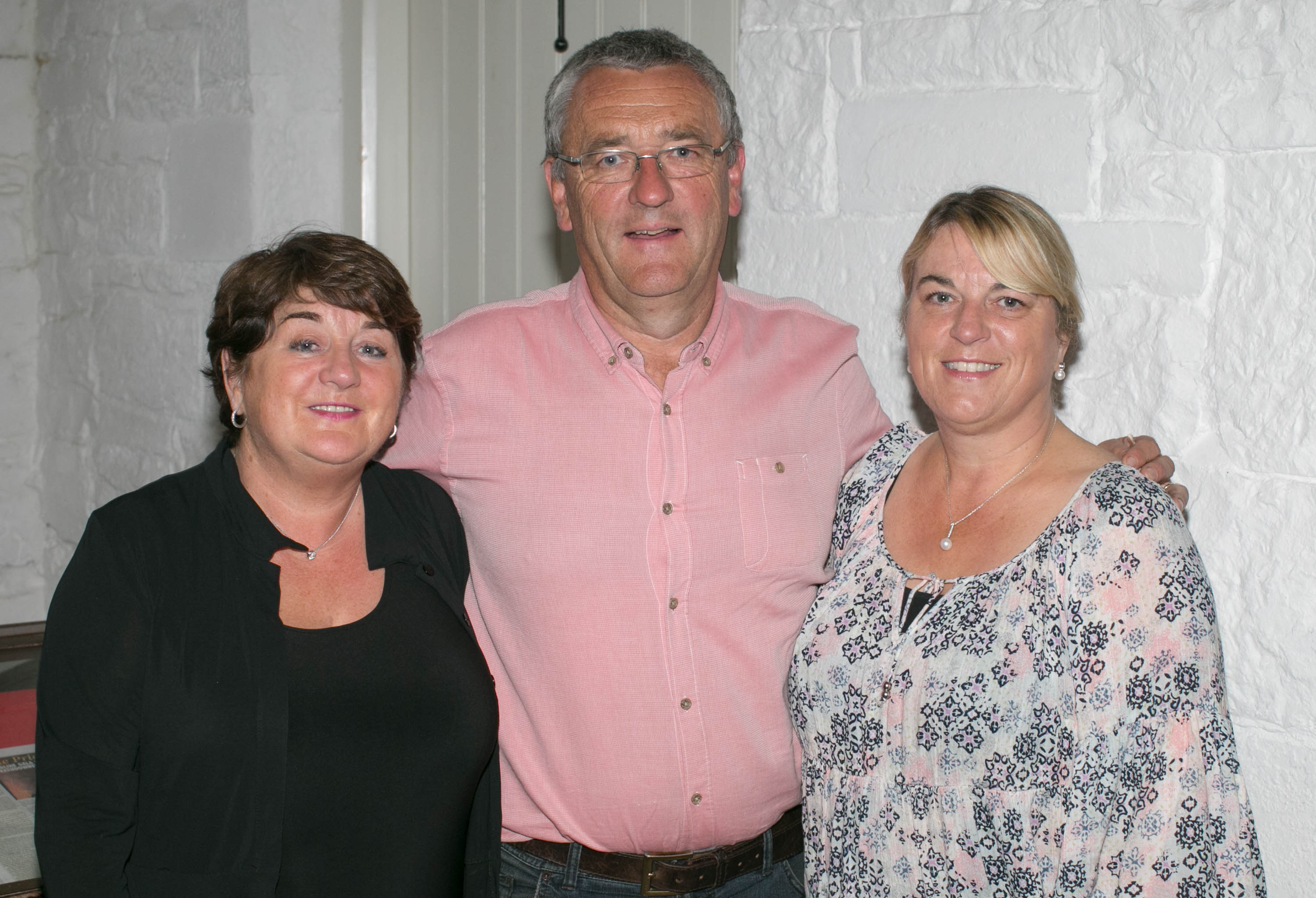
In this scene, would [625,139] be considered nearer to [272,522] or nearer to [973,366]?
[973,366]

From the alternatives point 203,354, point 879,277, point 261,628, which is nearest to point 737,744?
point 261,628

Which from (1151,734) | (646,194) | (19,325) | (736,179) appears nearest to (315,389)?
(646,194)

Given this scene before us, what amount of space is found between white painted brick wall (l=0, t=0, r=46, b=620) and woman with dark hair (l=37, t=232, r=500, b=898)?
2.31 m

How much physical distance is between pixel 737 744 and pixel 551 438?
1.85 feet

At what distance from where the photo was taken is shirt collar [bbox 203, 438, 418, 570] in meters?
1.69

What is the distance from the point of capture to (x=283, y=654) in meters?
1.61

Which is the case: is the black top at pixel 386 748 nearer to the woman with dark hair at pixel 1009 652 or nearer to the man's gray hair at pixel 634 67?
the woman with dark hair at pixel 1009 652

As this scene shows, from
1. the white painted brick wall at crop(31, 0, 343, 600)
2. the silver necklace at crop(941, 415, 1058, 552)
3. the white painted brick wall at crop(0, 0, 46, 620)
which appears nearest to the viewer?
the silver necklace at crop(941, 415, 1058, 552)

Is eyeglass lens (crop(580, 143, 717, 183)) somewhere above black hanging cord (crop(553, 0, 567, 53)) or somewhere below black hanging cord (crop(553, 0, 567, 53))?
below

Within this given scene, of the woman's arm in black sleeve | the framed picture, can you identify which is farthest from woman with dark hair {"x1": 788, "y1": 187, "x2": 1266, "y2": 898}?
the framed picture

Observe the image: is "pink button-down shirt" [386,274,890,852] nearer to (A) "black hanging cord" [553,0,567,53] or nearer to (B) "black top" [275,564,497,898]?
(B) "black top" [275,564,497,898]

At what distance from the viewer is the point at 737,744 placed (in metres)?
1.80

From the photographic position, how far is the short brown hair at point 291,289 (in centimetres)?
169

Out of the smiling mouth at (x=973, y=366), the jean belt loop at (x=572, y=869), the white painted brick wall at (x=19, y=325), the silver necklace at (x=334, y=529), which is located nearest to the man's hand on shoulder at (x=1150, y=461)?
the silver necklace at (x=334, y=529)
